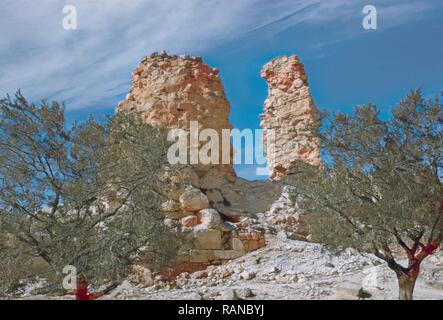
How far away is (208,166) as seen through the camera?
25.9m

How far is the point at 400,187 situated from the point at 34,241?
9210mm

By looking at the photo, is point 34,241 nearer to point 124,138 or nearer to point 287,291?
point 124,138

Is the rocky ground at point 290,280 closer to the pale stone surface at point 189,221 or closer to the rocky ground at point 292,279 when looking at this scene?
the rocky ground at point 292,279

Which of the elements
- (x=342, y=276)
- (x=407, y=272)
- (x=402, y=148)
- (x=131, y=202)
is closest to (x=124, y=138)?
(x=131, y=202)

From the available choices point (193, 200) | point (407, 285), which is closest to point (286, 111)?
point (193, 200)

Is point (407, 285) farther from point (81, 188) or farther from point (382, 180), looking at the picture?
point (81, 188)

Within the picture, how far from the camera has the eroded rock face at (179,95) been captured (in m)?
25.9

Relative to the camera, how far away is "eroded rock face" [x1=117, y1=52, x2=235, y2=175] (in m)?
25.9

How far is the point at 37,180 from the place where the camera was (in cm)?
1252

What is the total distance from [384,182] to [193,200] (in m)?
12.8

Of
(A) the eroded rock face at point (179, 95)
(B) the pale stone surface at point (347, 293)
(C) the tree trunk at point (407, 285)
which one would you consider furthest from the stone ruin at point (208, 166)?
(C) the tree trunk at point (407, 285)

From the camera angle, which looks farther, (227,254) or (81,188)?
(227,254)

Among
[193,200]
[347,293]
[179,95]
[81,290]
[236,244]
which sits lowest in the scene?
[347,293]

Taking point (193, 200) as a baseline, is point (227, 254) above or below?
below
